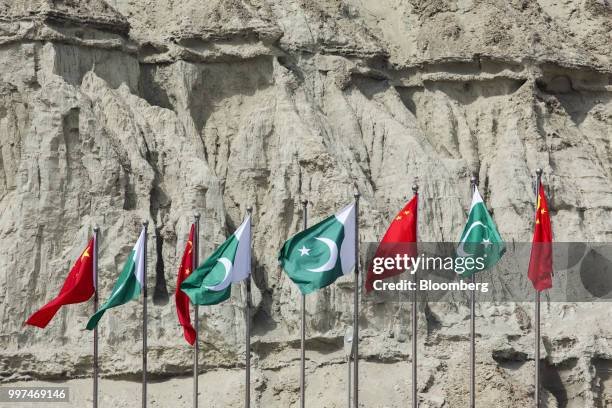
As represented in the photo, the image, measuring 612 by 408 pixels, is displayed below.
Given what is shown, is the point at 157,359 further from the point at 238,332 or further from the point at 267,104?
the point at 267,104

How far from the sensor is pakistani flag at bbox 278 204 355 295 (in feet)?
131

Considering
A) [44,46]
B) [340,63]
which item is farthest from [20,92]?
[340,63]

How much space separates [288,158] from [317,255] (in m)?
13.3

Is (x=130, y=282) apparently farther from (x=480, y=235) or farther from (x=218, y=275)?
(x=480, y=235)

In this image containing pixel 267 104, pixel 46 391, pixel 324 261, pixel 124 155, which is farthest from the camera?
pixel 267 104

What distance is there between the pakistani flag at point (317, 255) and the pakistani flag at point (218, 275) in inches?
38.4

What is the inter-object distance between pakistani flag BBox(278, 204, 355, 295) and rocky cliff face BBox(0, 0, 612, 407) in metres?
9.29

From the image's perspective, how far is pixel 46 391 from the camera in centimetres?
4803

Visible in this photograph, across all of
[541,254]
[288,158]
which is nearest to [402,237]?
[541,254]

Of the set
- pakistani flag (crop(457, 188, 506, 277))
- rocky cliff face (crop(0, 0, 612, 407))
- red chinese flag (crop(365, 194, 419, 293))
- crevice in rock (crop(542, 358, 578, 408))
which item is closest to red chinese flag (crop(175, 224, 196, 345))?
red chinese flag (crop(365, 194, 419, 293))

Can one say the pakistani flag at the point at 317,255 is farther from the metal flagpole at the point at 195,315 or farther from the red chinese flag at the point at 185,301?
the red chinese flag at the point at 185,301

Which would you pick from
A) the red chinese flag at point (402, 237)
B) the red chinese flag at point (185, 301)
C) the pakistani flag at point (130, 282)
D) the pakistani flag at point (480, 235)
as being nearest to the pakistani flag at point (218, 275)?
the red chinese flag at point (185, 301)

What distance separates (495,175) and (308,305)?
9.36 meters

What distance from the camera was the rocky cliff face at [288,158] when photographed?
49.4 metres
